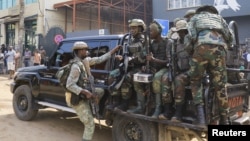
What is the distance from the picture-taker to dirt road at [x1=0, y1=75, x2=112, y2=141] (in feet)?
17.5

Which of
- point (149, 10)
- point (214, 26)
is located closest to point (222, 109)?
point (214, 26)

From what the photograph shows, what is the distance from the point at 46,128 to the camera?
593cm

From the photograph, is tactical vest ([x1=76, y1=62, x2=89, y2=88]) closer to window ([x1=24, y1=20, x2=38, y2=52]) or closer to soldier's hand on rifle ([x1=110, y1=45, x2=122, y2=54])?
soldier's hand on rifle ([x1=110, y1=45, x2=122, y2=54])

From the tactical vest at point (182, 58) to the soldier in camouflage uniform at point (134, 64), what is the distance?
20.6 inches

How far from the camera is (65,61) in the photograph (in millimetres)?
5797

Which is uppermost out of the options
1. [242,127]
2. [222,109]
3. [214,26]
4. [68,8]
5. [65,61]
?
[68,8]

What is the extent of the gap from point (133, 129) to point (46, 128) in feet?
7.44

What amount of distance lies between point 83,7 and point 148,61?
18.7m

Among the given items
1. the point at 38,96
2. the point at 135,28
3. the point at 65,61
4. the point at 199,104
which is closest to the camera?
the point at 199,104

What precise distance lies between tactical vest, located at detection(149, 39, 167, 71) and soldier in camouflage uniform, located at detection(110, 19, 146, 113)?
0.49 ft

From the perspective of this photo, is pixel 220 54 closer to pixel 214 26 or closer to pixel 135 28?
pixel 214 26

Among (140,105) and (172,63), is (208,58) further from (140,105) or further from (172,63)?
(140,105)

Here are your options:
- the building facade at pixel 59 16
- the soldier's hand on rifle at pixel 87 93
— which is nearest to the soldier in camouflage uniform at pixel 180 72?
the soldier's hand on rifle at pixel 87 93

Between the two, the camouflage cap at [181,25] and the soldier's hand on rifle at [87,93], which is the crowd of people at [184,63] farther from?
the soldier's hand on rifle at [87,93]
